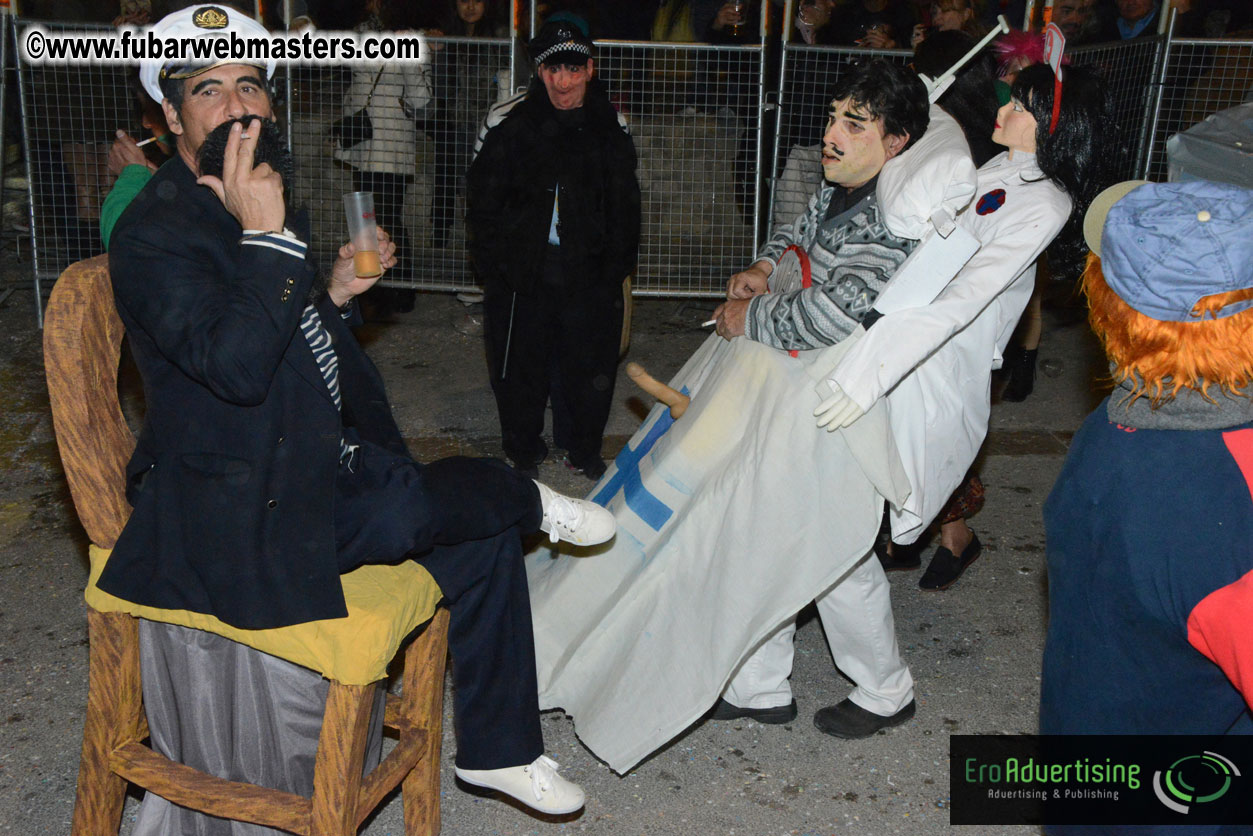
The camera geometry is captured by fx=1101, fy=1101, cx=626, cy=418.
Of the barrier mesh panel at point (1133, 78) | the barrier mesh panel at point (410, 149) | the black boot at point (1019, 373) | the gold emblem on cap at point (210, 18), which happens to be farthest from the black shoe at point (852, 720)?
the barrier mesh panel at point (1133, 78)

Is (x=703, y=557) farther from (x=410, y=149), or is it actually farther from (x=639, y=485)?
(x=410, y=149)

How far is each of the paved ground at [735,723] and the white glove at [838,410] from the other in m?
0.98

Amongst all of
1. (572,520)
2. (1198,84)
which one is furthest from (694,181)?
(572,520)

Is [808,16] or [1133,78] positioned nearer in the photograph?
[1133,78]

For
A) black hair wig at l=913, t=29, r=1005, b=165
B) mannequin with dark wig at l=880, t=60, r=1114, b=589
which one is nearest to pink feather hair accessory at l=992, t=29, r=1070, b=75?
black hair wig at l=913, t=29, r=1005, b=165

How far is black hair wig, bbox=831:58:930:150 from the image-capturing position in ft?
8.98

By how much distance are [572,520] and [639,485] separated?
1.44ft

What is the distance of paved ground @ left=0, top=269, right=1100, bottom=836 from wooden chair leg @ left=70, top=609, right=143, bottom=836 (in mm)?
422

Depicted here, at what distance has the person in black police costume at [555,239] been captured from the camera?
4348mm

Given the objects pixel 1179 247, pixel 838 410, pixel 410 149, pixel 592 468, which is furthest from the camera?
pixel 410 149

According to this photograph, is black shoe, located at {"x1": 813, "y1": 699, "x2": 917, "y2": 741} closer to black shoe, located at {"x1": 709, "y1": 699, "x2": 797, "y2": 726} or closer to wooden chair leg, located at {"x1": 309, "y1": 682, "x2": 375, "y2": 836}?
black shoe, located at {"x1": 709, "y1": 699, "x2": 797, "y2": 726}

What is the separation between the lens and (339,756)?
2.16 m

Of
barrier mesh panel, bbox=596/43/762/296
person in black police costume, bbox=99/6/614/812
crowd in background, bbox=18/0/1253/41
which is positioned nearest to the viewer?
person in black police costume, bbox=99/6/614/812

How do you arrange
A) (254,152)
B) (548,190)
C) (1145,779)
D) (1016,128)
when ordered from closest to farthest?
(1145,779), (254,152), (1016,128), (548,190)
